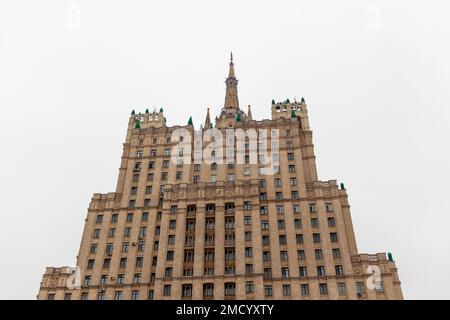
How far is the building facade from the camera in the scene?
62.0 m

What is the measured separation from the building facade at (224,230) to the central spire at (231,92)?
25937 millimetres

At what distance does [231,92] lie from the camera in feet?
380

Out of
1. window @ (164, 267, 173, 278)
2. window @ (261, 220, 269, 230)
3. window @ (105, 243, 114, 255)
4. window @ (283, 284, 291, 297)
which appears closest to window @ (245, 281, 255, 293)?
window @ (283, 284, 291, 297)

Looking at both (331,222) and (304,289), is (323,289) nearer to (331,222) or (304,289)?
(304,289)

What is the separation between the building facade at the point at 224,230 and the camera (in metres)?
62.0

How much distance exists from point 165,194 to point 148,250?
999 centimetres

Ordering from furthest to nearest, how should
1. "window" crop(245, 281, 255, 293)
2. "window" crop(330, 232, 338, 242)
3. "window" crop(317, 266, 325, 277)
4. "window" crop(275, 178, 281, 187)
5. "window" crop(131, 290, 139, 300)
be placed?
"window" crop(275, 178, 281, 187)
"window" crop(330, 232, 338, 242)
"window" crop(131, 290, 139, 300)
"window" crop(317, 266, 325, 277)
"window" crop(245, 281, 255, 293)

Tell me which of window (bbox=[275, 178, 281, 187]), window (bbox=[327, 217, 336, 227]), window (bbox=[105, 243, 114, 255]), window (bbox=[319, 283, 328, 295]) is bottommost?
window (bbox=[319, 283, 328, 295])

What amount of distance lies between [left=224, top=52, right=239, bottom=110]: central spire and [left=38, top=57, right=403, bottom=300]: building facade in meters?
25.9

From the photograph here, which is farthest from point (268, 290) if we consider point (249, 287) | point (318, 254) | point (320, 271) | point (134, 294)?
point (134, 294)

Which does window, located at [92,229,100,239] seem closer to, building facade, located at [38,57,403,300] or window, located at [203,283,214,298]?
building facade, located at [38,57,403,300]

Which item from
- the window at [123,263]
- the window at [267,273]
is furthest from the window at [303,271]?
the window at [123,263]

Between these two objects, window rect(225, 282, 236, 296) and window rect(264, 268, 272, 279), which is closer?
window rect(225, 282, 236, 296)
